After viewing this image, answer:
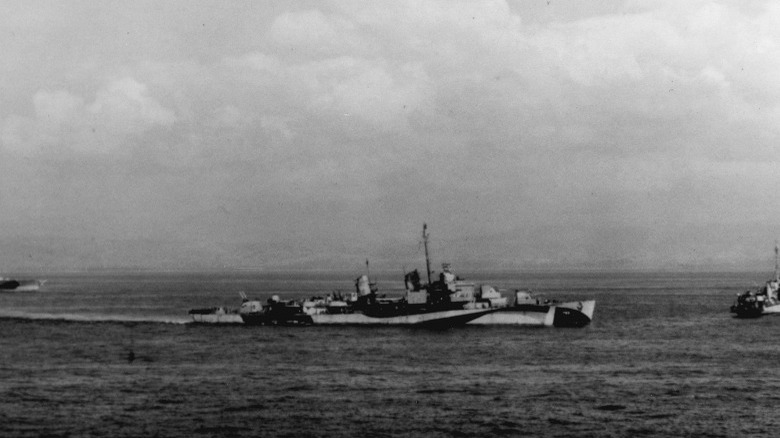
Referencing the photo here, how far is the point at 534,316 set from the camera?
93.8 metres

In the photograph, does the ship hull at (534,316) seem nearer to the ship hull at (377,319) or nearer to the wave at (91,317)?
the ship hull at (377,319)

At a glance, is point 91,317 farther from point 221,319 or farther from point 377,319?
point 377,319

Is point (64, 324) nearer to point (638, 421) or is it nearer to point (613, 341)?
point (613, 341)

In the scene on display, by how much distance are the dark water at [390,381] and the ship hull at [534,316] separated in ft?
11.0

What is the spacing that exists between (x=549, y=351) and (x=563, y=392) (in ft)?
64.6

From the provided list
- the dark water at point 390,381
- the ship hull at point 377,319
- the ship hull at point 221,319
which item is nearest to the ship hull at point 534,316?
the ship hull at point 377,319

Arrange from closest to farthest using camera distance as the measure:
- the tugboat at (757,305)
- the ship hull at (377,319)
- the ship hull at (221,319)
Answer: the ship hull at (377,319) → the ship hull at (221,319) → the tugboat at (757,305)

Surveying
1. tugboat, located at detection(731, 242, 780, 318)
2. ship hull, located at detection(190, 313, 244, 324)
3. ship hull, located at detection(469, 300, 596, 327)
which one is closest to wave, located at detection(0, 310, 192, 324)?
ship hull, located at detection(190, 313, 244, 324)

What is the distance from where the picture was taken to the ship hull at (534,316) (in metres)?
93.6

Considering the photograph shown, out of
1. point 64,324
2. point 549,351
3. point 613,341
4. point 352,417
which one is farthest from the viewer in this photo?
point 64,324

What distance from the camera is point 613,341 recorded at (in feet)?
263

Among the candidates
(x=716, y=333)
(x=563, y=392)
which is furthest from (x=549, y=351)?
Result: (x=716, y=333)

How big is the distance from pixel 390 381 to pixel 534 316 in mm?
40022

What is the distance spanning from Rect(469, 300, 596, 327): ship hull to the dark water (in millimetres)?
3361
